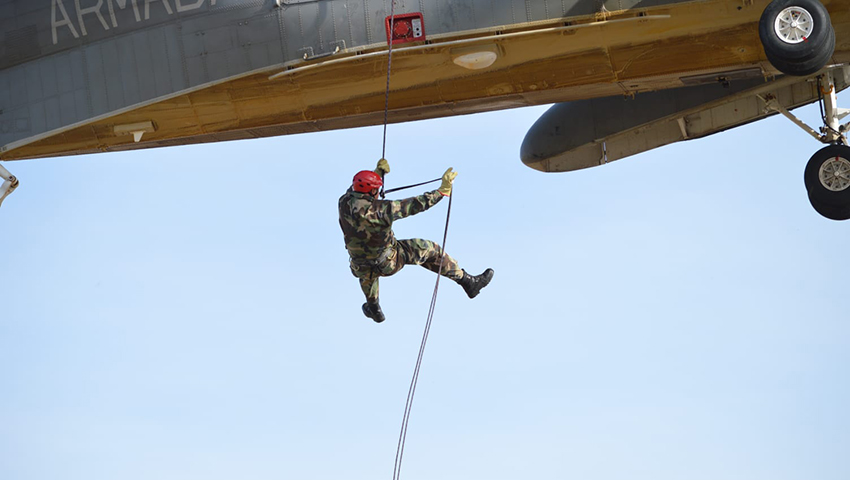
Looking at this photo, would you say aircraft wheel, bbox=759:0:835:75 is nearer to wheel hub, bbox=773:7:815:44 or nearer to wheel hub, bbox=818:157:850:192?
wheel hub, bbox=773:7:815:44

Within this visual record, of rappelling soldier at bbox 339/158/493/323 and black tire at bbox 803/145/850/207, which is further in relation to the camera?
black tire at bbox 803/145/850/207

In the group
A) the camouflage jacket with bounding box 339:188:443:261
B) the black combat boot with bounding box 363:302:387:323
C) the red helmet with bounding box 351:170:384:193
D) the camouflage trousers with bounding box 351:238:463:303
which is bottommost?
the black combat boot with bounding box 363:302:387:323

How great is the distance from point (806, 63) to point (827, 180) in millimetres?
2761

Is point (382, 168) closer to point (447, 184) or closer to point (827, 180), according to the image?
point (447, 184)

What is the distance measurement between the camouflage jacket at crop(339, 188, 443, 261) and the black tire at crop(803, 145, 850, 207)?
19.5ft

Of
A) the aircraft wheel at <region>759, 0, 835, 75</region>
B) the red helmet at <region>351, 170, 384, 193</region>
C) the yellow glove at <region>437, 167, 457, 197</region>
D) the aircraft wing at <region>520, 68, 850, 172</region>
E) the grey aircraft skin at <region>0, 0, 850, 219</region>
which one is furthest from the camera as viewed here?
the aircraft wing at <region>520, 68, 850, 172</region>

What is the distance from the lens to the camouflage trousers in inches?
549

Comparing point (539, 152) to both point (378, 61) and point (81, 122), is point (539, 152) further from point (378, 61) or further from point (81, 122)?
point (81, 122)

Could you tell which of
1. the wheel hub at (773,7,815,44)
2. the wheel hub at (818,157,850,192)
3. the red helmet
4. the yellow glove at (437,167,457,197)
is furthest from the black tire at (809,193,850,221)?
the red helmet

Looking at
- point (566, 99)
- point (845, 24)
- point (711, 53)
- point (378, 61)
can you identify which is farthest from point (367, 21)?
point (845, 24)

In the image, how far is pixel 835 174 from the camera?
52.5 ft

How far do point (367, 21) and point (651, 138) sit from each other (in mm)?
5409

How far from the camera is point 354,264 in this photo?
551 inches

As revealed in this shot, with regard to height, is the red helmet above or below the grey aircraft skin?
below
